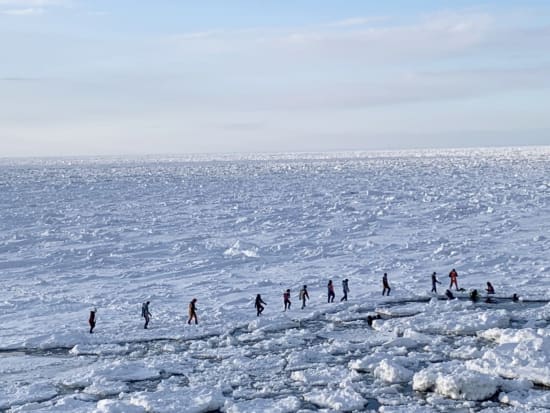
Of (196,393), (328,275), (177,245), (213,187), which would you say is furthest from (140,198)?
(196,393)

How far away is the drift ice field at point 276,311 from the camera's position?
1217 cm

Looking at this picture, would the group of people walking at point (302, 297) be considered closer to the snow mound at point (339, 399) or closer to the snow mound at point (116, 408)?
the snow mound at point (116, 408)

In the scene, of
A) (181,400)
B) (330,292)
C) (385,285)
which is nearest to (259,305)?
(330,292)

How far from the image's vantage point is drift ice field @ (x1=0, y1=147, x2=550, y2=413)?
12172 mm

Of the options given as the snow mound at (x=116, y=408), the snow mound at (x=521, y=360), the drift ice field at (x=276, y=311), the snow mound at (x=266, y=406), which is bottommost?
the drift ice field at (x=276, y=311)

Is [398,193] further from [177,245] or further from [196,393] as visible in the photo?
[196,393]

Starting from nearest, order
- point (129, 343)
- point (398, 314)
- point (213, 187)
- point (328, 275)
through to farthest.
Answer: point (129, 343), point (398, 314), point (328, 275), point (213, 187)

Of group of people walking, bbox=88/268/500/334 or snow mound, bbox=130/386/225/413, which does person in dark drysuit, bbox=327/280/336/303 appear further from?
snow mound, bbox=130/386/225/413

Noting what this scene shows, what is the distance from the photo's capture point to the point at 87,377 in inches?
528

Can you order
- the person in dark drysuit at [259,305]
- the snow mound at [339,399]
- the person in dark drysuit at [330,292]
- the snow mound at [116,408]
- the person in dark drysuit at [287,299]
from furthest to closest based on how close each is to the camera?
the person in dark drysuit at [330,292]
the person in dark drysuit at [287,299]
the person in dark drysuit at [259,305]
the snow mound at [339,399]
the snow mound at [116,408]

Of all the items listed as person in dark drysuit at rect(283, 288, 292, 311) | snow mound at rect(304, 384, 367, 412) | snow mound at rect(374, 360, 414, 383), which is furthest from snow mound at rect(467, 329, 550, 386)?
person in dark drysuit at rect(283, 288, 292, 311)

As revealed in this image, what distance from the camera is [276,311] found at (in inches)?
781

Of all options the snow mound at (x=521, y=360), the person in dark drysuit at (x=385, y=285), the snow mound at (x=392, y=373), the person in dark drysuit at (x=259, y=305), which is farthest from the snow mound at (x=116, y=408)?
the person in dark drysuit at (x=385, y=285)

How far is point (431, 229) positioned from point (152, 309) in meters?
18.1
